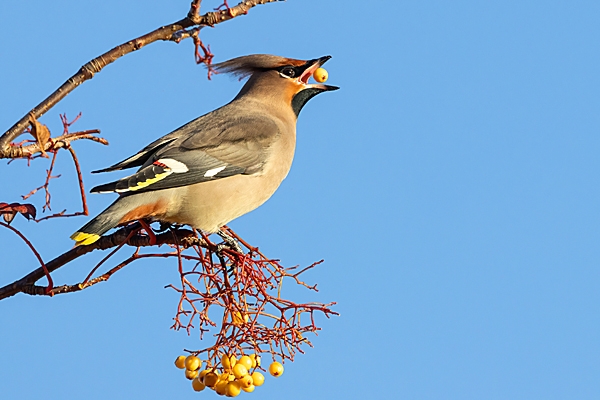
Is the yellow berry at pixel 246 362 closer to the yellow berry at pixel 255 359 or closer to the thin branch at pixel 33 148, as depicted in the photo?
the yellow berry at pixel 255 359

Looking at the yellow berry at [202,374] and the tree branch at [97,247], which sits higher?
the tree branch at [97,247]

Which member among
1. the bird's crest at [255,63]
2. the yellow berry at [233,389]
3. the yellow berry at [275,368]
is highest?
the bird's crest at [255,63]

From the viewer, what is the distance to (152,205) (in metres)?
3.52

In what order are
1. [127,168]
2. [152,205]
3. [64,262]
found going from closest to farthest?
[64,262]
[152,205]
[127,168]

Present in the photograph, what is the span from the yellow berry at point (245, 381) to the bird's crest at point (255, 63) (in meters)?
2.30

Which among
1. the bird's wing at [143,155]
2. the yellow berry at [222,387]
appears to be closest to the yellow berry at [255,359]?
the yellow berry at [222,387]

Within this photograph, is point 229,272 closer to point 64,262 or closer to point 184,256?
point 184,256

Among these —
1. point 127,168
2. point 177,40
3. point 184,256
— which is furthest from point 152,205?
point 177,40

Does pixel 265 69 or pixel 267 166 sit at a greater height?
pixel 265 69

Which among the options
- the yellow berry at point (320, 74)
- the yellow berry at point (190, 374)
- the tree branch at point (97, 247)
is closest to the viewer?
→ the tree branch at point (97, 247)

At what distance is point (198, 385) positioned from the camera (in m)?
2.81

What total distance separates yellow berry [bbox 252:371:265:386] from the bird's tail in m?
0.76

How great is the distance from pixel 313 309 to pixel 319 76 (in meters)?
1.99

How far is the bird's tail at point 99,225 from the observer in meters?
2.90
